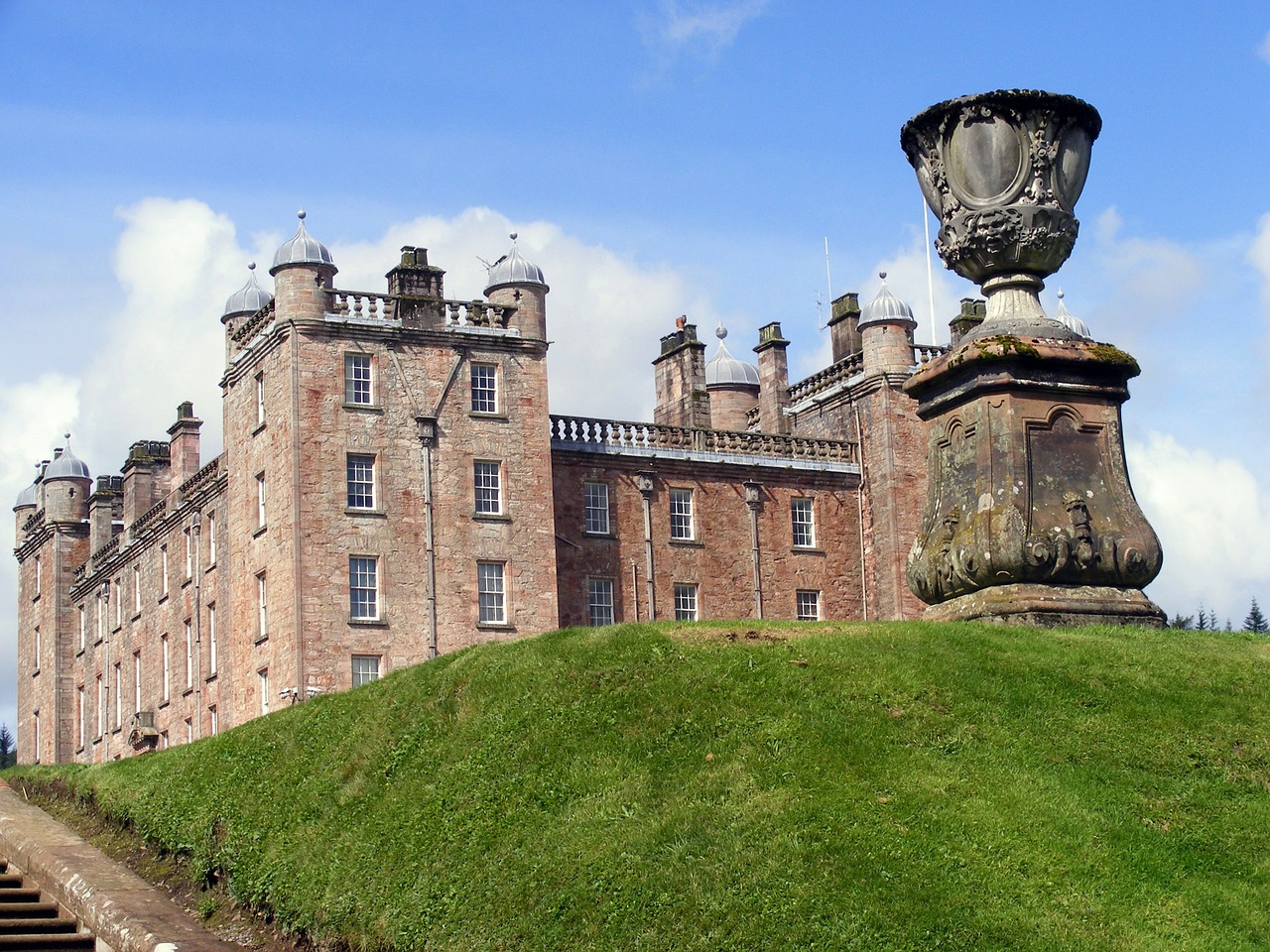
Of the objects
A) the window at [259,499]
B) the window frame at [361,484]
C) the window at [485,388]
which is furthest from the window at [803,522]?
the window at [259,499]

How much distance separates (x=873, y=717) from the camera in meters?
19.3

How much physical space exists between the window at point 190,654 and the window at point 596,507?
1247 cm

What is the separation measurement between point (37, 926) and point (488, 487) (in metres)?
27.8

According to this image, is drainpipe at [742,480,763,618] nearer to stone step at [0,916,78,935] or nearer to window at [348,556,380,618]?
window at [348,556,380,618]

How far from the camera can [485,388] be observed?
48.2 m

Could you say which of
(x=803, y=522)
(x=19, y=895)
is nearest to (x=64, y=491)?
(x=803, y=522)

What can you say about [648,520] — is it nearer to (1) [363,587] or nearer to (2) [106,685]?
(1) [363,587]

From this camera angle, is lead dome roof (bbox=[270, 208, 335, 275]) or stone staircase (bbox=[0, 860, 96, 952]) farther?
lead dome roof (bbox=[270, 208, 335, 275])

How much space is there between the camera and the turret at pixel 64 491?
6919 cm

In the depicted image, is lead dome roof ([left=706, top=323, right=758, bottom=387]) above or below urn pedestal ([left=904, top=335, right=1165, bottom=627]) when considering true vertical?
above

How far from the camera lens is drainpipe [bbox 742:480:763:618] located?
5256 centimetres

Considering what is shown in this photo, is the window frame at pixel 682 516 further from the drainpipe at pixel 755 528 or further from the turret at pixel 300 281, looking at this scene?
the turret at pixel 300 281

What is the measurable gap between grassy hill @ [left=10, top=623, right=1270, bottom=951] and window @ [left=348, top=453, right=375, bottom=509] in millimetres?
22143

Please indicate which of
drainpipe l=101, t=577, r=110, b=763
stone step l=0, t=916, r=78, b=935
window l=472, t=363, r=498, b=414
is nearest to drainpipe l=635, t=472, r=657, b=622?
window l=472, t=363, r=498, b=414
